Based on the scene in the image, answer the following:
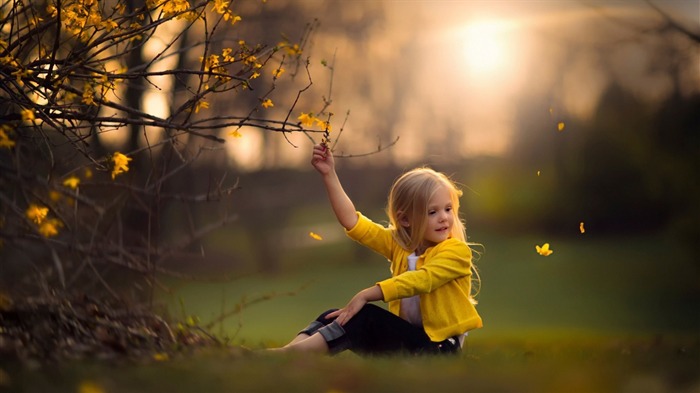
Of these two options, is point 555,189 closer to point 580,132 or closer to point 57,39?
point 580,132

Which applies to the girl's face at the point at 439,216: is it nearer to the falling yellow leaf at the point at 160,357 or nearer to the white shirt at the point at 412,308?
the white shirt at the point at 412,308

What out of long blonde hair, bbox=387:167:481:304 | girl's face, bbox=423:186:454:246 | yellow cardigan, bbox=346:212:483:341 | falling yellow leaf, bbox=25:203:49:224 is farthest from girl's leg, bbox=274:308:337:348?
falling yellow leaf, bbox=25:203:49:224

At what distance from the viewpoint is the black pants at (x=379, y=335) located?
17.3 ft

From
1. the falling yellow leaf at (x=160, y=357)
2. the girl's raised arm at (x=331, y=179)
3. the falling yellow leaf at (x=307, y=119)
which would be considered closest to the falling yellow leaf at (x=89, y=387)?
the falling yellow leaf at (x=160, y=357)

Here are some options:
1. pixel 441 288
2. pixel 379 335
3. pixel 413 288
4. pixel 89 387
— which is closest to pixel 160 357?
pixel 89 387

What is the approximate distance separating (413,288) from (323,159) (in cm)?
98

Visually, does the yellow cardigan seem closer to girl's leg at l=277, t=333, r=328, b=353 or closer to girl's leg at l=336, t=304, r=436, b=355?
girl's leg at l=336, t=304, r=436, b=355

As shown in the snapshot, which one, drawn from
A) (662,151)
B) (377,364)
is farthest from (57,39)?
(662,151)

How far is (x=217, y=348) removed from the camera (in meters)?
5.21

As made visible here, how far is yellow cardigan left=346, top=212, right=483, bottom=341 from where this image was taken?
511 cm

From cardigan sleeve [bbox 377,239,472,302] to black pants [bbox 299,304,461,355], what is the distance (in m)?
0.24

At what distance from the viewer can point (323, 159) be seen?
5.57 m

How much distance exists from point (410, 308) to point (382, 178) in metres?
11.5

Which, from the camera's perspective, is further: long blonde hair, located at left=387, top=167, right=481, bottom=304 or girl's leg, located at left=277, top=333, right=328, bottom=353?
long blonde hair, located at left=387, top=167, right=481, bottom=304
